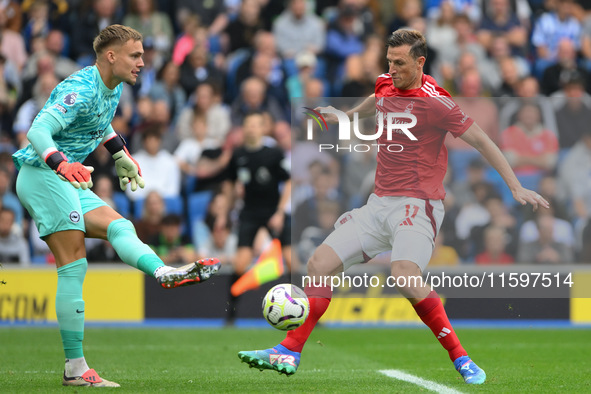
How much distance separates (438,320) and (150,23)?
32.3 feet

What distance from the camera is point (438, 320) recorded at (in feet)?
20.9

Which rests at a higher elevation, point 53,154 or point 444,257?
point 53,154

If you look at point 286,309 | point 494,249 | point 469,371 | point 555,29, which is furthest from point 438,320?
point 555,29

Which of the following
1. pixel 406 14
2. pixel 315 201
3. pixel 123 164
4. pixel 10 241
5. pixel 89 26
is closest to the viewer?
pixel 123 164

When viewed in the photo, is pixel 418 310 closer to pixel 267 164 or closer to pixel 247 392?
pixel 247 392

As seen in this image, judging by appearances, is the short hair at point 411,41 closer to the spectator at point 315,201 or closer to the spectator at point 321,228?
the spectator at point 321,228

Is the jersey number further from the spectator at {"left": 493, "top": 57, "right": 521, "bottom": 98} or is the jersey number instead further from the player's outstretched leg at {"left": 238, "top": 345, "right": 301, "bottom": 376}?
the spectator at {"left": 493, "top": 57, "right": 521, "bottom": 98}

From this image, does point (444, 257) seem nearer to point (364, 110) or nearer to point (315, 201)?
point (315, 201)

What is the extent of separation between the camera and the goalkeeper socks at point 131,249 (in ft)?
19.4

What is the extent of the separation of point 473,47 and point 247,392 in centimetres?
1012

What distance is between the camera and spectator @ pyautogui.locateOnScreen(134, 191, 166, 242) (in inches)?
501

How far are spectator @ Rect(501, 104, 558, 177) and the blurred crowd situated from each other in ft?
0.07

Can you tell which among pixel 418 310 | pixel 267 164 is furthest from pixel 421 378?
pixel 267 164

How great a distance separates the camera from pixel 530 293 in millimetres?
11797
